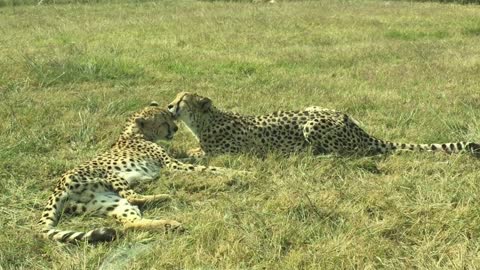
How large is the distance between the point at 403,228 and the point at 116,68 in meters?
6.44

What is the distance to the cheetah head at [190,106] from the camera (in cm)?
567

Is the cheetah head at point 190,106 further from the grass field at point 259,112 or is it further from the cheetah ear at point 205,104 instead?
the grass field at point 259,112

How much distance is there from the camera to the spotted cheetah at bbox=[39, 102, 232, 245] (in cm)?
374

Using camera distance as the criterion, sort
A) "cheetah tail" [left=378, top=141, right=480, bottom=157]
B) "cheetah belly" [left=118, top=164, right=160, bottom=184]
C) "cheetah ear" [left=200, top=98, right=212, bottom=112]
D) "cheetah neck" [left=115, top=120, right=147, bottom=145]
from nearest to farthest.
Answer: "cheetah belly" [left=118, top=164, right=160, bottom=184]
"cheetah tail" [left=378, top=141, right=480, bottom=157]
"cheetah neck" [left=115, top=120, right=147, bottom=145]
"cheetah ear" [left=200, top=98, right=212, bottom=112]

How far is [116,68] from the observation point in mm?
9266

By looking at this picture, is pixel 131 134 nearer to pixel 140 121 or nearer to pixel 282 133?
pixel 140 121

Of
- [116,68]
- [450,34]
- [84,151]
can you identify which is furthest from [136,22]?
[84,151]

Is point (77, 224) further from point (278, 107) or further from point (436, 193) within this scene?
point (278, 107)

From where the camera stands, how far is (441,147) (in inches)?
204

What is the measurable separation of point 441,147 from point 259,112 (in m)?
2.49

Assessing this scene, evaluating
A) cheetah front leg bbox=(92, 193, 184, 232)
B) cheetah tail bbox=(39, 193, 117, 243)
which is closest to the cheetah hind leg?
cheetah front leg bbox=(92, 193, 184, 232)

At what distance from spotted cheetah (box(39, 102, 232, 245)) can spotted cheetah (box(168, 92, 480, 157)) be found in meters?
0.43

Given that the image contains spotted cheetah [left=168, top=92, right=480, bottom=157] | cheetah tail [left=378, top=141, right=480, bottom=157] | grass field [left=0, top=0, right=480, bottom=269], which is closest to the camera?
grass field [left=0, top=0, right=480, bottom=269]

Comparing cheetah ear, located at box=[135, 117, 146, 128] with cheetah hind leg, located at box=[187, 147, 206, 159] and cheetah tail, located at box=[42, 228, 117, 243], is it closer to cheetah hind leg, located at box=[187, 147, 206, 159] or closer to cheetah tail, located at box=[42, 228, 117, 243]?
cheetah hind leg, located at box=[187, 147, 206, 159]
